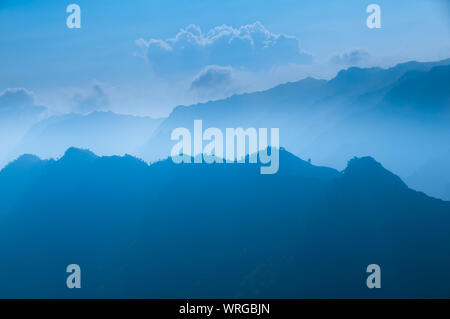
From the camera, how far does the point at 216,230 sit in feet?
9.36

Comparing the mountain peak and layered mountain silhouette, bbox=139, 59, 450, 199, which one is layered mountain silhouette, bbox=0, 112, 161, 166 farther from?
the mountain peak

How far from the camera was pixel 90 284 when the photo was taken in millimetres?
2732

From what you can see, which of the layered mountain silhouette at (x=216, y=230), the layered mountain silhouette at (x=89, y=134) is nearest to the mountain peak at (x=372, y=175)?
the layered mountain silhouette at (x=216, y=230)

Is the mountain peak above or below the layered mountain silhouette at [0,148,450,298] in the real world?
above

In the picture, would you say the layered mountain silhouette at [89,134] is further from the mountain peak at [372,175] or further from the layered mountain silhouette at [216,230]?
the mountain peak at [372,175]

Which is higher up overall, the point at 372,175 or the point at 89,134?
the point at 89,134

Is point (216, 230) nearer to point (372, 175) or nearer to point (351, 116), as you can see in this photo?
point (372, 175)

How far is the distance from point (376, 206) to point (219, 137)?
3.78ft

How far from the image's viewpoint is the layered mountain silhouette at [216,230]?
8.93 feet

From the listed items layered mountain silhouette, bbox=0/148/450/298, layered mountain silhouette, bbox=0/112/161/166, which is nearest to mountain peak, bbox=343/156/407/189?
layered mountain silhouette, bbox=0/148/450/298

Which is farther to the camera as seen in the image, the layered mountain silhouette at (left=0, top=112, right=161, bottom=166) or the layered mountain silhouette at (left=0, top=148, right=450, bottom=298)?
the layered mountain silhouette at (left=0, top=112, right=161, bottom=166)

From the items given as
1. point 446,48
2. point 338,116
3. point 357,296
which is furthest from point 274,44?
point 357,296

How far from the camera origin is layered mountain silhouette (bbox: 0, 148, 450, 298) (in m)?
2.72

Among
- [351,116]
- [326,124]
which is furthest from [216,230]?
[351,116]
